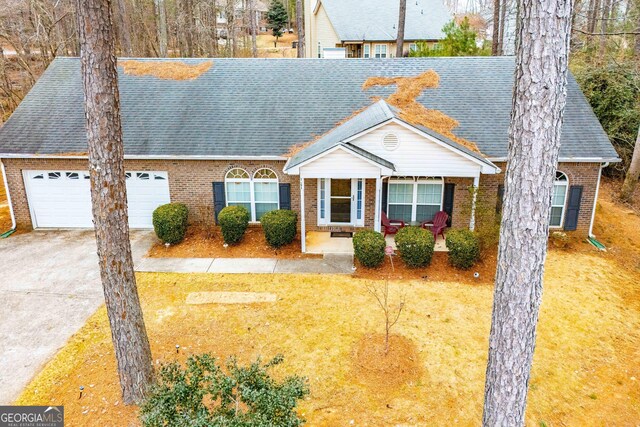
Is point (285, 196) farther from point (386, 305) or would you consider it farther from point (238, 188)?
point (386, 305)

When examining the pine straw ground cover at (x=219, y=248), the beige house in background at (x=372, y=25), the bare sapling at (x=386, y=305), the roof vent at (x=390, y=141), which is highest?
the beige house in background at (x=372, y=25)

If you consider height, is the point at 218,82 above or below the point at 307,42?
below

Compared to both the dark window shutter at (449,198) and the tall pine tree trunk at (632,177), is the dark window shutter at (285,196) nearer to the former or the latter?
the dark window shutter at (449,198)

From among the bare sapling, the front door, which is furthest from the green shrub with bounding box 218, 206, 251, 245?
the bare sapling

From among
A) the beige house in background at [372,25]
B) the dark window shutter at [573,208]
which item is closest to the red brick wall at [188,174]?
the dark window shutter at [573,208]

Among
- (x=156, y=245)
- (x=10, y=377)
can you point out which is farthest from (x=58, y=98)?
(x=10, y=377)

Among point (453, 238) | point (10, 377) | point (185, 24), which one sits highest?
point (185, 24)

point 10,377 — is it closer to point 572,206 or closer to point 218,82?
point 218,82

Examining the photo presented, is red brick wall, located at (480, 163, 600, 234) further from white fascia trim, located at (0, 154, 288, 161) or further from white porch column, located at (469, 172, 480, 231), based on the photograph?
white fascia trim, located at (0, 154, 288, 161)
